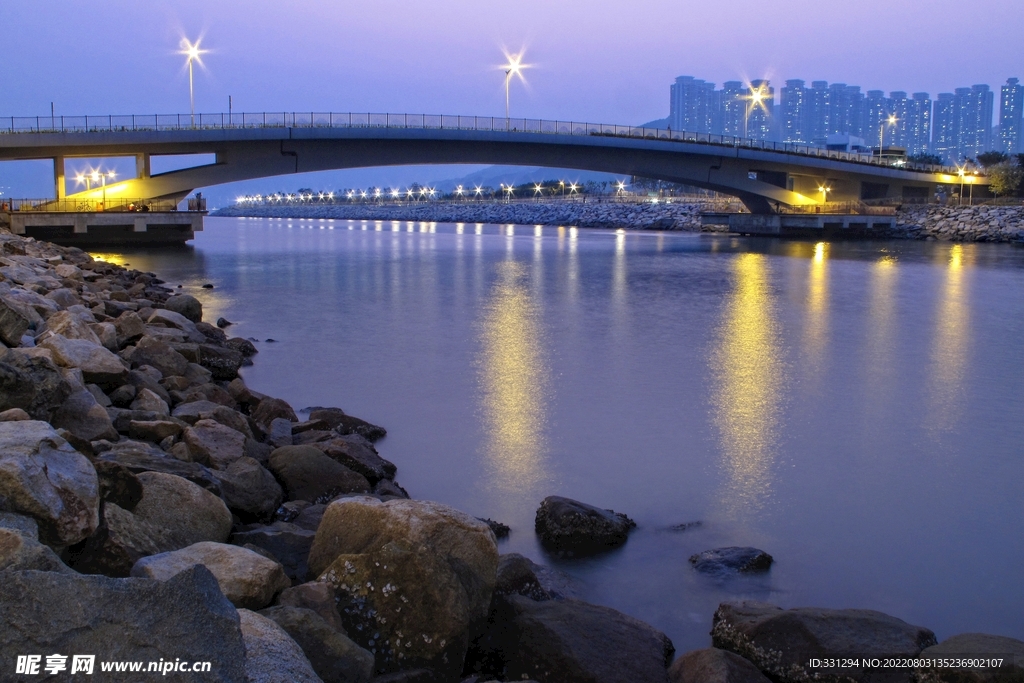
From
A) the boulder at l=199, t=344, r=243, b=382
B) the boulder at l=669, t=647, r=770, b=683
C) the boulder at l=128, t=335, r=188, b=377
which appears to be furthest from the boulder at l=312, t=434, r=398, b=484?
the boulder at l=199, t=344, r=243, b=382

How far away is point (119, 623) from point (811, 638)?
328 cm

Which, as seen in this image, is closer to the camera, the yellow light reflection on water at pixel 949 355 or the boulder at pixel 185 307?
the yellow light reflection on water at pixel 949 355

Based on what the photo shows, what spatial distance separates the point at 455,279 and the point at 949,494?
2233 centimetres

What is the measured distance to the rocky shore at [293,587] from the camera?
2859mm

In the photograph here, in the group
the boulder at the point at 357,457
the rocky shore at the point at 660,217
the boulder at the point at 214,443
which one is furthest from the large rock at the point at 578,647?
the rocky shore at the point at 660,217

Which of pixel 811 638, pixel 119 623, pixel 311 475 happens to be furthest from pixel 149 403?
pixel 811 638

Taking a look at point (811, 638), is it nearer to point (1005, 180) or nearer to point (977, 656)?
point (977, 656)

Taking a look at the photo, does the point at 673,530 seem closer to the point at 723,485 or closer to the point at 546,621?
the point at 723,485

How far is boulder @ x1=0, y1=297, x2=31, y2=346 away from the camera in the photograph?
26.8 feet

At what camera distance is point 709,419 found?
10.3 metres

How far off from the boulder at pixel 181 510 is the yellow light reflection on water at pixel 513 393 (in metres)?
3.22

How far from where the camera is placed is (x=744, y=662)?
444 cm

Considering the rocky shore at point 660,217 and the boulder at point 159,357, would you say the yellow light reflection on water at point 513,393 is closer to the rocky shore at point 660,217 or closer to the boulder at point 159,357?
the boulder at point 159,357

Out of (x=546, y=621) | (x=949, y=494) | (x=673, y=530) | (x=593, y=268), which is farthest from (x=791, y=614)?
(x=593, y=268)
